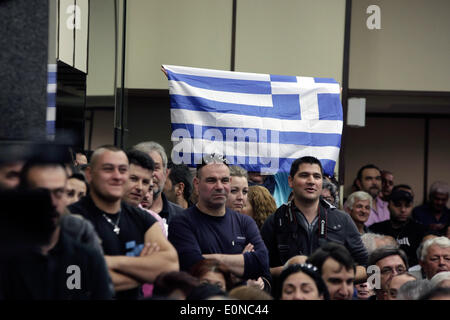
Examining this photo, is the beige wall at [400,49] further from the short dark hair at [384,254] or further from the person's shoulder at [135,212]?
the person's shoulder at [135,212]

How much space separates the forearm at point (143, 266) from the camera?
3270 millimetres

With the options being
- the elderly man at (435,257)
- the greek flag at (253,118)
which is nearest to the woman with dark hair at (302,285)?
the elderly man at (435,257)

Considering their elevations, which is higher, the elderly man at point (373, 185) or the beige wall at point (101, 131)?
the beige wall at point (101, 131)

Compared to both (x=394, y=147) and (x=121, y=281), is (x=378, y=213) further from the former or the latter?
(x=121, y=281)

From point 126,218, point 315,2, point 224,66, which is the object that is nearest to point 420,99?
point 315,2

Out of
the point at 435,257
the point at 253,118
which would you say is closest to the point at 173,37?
the point at 253,118

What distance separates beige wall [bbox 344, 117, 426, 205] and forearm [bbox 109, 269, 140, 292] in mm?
9126

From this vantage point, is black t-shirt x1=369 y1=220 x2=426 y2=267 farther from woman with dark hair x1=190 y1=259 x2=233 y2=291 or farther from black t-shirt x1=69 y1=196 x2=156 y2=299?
black t-shirt x1=69 y1=196 x2=156 y2=299

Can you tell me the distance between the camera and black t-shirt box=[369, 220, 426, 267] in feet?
22.2

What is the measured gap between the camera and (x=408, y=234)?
7.03 m

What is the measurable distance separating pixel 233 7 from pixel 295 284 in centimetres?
651

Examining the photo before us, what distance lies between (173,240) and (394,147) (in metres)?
8.47

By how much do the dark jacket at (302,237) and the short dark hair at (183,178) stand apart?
1101 millimetres

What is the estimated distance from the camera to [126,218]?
3486 millimetres
